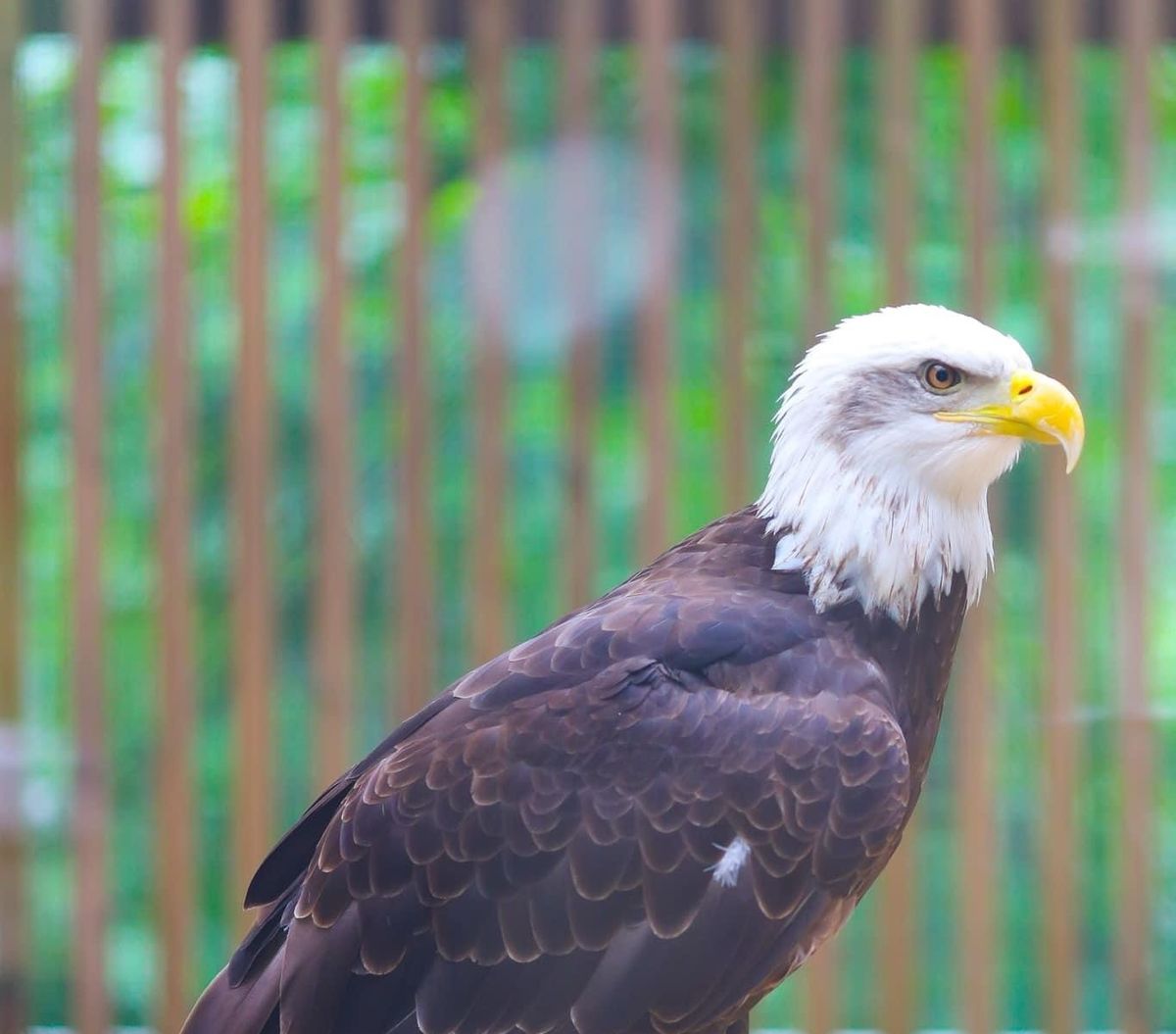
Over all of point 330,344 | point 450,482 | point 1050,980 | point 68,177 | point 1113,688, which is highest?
point 68,177

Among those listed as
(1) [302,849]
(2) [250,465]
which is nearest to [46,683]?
(2) [250,465]

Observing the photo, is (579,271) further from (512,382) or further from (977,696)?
(977,696)

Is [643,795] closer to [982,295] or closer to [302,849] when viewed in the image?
[302,849]

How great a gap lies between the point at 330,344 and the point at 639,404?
0.52m

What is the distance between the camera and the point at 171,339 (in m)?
2.85

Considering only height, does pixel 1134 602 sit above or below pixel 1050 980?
above

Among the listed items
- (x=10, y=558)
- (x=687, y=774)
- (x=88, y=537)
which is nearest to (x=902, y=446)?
(x=687, y=774)

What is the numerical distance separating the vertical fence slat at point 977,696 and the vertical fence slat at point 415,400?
2.92 ft

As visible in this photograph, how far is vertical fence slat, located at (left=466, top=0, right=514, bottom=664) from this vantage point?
2.82 meters

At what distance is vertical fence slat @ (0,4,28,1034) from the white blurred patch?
160 centimetres

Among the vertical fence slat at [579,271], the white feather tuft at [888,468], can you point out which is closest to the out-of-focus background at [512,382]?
the vertical fence slat at [579,271]

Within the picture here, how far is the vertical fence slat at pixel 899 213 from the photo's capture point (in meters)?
2.81

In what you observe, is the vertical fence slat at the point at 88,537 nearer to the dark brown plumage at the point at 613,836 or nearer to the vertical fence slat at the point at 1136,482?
the dark brown plumage at the point at 613,836

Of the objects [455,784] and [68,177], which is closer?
[455,784]
